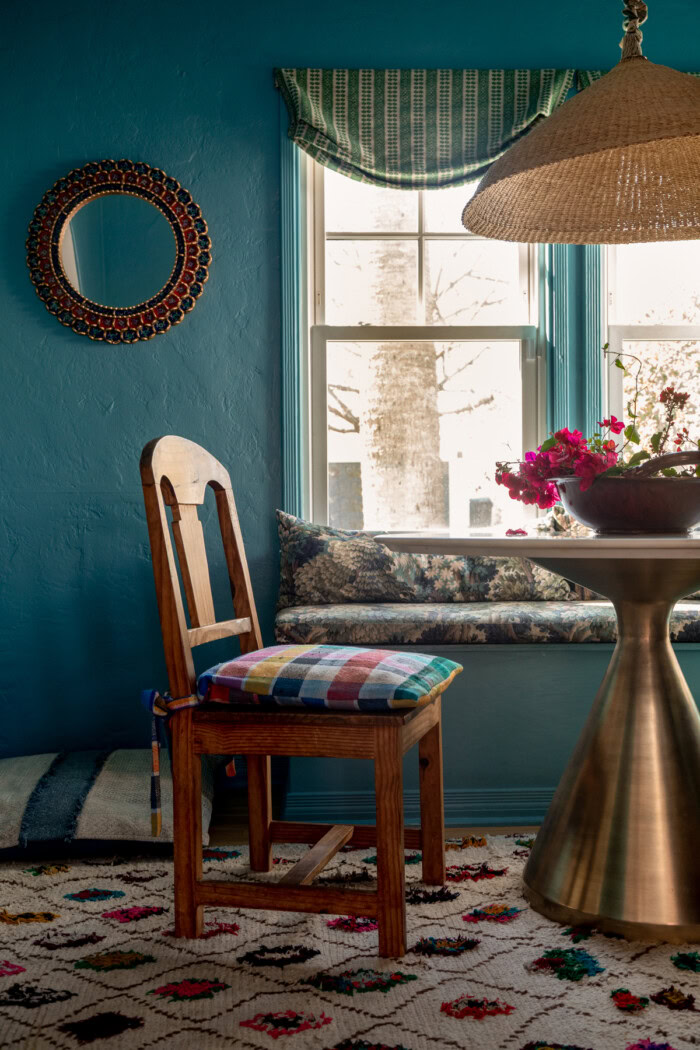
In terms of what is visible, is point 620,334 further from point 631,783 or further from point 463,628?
point 631,783

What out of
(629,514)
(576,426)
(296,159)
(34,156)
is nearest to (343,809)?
(629,514)

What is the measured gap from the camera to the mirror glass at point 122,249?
338cm

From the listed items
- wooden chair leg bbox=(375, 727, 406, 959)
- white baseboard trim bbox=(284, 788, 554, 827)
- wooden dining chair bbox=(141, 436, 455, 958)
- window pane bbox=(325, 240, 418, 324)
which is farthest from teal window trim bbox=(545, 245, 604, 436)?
wooden chair leg bbox=(375, 727, 406, 959)

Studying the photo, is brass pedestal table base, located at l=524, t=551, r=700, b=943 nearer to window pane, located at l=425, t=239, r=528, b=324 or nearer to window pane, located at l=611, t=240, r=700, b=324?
window pane, located at l=425, t=239, r=528, b=324

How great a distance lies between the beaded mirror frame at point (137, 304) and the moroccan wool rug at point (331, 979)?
1.97 metres

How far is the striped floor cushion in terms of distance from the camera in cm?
251

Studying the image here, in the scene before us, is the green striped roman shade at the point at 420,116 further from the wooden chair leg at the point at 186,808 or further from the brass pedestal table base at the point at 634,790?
the wooden chair leg at the point at 186,808

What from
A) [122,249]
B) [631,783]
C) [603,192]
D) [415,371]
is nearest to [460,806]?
[631,783]

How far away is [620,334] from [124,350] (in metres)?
1.88

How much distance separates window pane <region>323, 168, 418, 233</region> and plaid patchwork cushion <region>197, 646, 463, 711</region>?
212 centimetres

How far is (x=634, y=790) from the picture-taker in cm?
196

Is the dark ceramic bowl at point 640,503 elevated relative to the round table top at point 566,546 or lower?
elevated

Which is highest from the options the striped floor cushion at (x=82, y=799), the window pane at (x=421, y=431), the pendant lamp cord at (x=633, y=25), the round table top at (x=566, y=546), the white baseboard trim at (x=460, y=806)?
the pendant lamp cord at (x=633, y=25)

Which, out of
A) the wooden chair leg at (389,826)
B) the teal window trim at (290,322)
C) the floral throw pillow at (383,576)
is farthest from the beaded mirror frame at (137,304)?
the wooden chair leg at (389,826)
